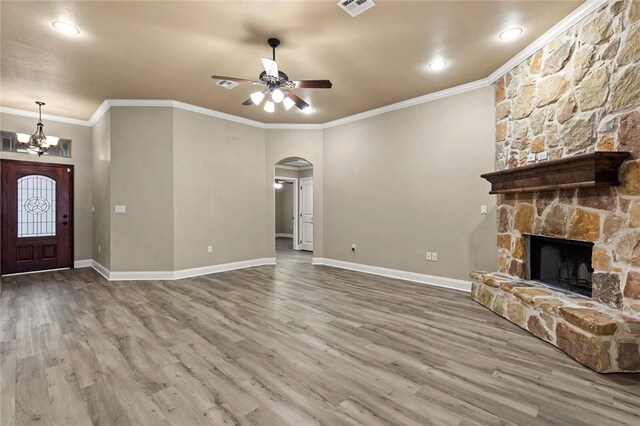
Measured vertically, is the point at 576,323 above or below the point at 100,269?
above

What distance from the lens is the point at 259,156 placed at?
659cm

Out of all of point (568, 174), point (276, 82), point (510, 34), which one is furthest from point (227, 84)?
point (568, 174)

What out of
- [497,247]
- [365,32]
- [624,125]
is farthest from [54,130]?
[624,125]

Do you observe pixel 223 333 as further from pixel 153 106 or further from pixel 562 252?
pixel 153 106

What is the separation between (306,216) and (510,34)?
267 inches

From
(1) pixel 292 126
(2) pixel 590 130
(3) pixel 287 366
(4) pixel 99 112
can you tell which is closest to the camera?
(3) pixel 287 366

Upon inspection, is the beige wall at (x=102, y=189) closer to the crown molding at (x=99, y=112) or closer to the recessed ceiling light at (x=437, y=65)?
the crown molding at (x=99, y=112)

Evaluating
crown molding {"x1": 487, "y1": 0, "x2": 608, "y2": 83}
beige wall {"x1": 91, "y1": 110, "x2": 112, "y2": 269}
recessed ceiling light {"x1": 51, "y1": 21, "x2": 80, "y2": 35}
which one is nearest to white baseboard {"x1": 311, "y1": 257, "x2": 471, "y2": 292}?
crown molding {"x1": 487, "y1": 0, "x2": 608, "y2": 83}

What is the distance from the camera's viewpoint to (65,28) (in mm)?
3162

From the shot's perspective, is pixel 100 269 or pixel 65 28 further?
pixel 100 269

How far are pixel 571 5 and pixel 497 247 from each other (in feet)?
9.16

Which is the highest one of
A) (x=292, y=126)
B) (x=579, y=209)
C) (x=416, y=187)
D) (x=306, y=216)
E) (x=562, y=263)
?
(x=292, y=126)

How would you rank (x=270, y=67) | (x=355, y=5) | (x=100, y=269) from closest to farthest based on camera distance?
(x=355, y=5) → (x=270, y=67) → (x=100, y=269)

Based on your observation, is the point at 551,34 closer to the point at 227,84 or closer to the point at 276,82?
the point at 276,82
